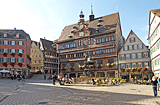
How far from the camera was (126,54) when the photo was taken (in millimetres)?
48688

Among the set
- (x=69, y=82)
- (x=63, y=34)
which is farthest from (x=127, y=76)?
(x=63, y=34)

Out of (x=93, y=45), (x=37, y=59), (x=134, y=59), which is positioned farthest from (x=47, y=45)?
(x=134, y=59)

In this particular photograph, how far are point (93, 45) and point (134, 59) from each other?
12.7m

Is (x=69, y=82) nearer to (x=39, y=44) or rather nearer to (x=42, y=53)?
(x=42, y=53)

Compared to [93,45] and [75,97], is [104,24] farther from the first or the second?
[75,97]

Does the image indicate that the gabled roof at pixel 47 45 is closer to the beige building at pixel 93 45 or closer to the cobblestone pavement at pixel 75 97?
the beige building at pixel 93 45

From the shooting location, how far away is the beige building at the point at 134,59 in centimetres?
4587

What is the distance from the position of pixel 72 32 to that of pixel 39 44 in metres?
29.5

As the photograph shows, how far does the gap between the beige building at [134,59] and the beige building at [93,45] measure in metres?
2.10

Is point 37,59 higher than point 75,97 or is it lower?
higher

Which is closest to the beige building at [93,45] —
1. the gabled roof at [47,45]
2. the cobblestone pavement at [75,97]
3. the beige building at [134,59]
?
the beige building at [134,59]

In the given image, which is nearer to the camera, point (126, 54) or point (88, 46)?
point (126, 54)

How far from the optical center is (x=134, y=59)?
47.6m

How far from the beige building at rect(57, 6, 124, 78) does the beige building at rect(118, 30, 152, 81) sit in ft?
6.91
